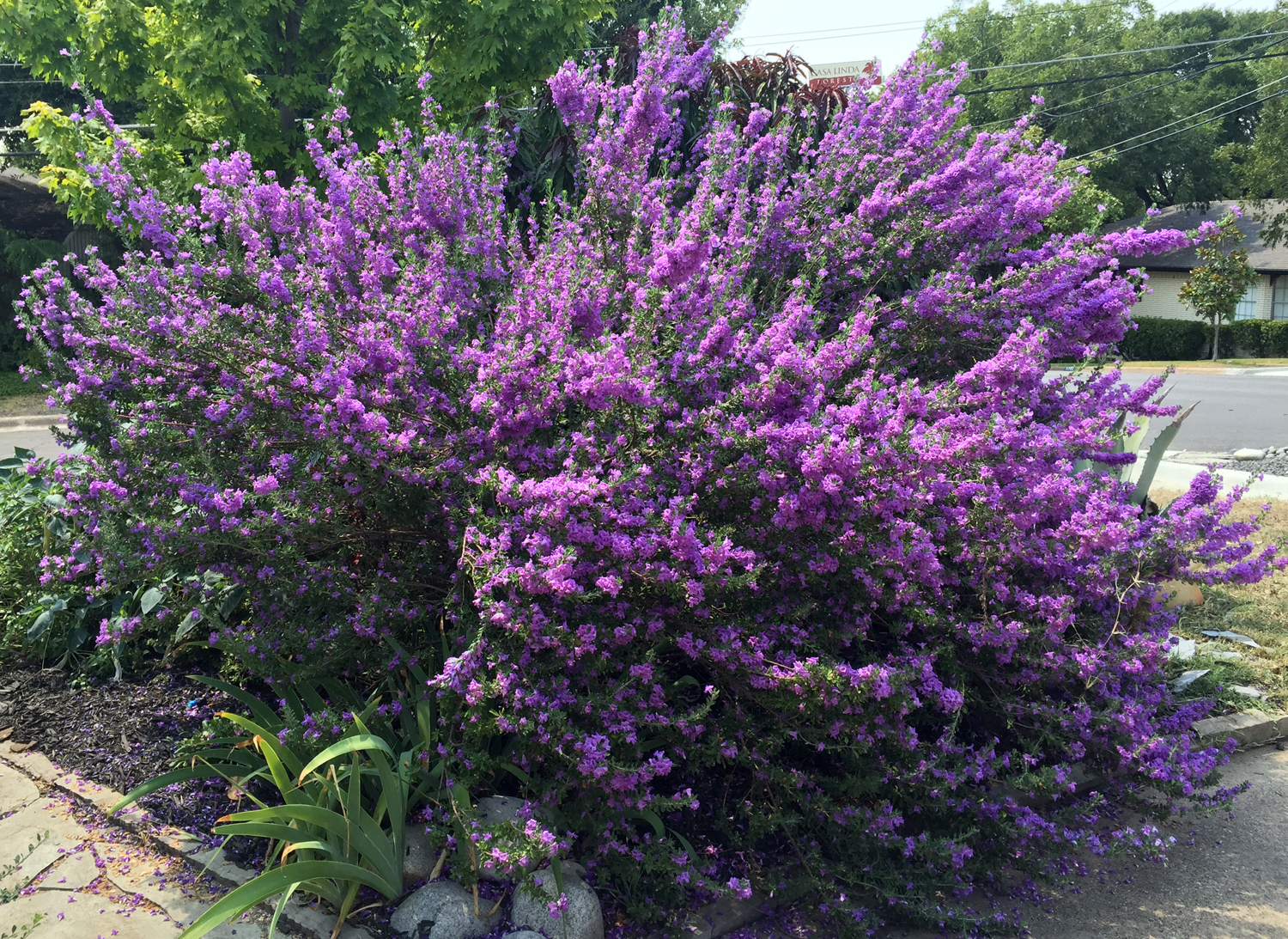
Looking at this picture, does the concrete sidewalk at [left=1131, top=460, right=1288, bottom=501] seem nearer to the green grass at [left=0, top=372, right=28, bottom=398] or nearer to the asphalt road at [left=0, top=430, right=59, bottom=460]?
the asphalt road at [left=0, top=430, right=59, bottom=460]

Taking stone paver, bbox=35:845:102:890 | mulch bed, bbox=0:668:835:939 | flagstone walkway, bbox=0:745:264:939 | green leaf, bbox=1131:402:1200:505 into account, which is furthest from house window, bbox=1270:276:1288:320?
stone paver, bbox=35:845:102:890

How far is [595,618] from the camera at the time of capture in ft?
9.99

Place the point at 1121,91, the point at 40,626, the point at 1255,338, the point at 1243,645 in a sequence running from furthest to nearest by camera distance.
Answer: the point at 1121,91
the point at 1255,338
the point at 1243,645
the point at 40,626

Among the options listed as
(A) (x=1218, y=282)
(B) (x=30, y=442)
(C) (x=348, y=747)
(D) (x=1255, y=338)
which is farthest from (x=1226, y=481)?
(D) (x=1255, y=338)

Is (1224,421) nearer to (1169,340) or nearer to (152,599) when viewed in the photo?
(152,599)

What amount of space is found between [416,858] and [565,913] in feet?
2.03

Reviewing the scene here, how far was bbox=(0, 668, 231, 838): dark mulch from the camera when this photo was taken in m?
3.59

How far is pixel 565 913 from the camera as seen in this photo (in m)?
2.70

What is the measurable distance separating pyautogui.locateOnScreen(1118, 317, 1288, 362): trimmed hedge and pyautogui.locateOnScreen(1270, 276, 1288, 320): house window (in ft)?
19.4

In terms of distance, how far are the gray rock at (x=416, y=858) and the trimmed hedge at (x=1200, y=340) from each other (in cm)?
3299

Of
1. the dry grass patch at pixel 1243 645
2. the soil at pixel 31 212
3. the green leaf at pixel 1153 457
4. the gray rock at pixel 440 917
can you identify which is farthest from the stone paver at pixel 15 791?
the soil at pixel 31 212

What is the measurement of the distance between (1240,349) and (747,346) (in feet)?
116

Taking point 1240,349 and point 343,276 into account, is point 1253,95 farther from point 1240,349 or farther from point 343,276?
point 343,276

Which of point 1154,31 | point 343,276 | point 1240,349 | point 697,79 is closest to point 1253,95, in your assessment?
point 1154,31
